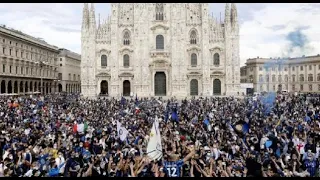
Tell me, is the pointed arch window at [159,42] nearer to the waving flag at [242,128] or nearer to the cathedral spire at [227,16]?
the cathedral spire at [227,16]

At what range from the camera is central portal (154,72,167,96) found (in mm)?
56969

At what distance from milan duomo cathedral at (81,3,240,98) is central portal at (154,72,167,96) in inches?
18.3

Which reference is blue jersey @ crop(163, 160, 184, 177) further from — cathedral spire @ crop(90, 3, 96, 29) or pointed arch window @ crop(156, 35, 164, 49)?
cathedral spire @ crop(90, 3, 96, 29)

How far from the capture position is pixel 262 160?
471 inches

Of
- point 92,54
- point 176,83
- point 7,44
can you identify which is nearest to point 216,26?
point 176,83

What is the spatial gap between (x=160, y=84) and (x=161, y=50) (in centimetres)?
526

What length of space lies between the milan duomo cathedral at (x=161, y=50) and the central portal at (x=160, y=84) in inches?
18.3

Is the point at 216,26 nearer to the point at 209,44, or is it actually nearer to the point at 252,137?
the point at 209,44

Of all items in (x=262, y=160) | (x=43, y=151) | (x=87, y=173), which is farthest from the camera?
(x=43, y=151)

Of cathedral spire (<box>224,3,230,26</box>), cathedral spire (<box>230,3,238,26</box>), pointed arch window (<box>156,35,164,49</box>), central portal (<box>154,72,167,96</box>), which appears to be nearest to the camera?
cathedral spire (<box>224,3,230,26</box>)

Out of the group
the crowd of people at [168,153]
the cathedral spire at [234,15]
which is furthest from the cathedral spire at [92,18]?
the crowd of people at [168,153]

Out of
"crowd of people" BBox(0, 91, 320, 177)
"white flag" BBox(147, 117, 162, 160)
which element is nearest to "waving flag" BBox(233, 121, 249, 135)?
"crowd of people" BBox(0, 91, 320, 177)

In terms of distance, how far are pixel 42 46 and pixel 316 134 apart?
6537 centimetres

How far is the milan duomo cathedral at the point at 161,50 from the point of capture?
182ft
